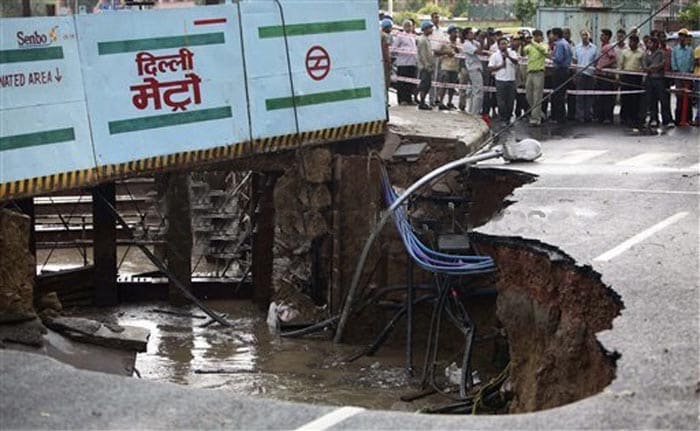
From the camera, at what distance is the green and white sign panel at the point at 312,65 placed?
634 inches

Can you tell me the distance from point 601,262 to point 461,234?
4.31 m

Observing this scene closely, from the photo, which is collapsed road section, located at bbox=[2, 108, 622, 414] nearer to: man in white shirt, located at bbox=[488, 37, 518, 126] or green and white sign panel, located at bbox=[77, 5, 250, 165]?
green and white sign panel, located at bbox=[77, 5, 250, 165]

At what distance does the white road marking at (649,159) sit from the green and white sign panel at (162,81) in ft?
18.6

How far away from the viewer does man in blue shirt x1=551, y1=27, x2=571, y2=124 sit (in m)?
23.9

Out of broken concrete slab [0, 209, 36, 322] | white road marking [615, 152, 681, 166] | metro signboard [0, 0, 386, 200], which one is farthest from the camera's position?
white road marking [615, 152, 681, 166]

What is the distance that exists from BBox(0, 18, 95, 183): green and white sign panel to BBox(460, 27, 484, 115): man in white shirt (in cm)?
1088

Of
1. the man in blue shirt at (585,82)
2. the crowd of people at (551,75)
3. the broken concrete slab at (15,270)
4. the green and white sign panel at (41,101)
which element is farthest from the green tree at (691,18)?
the broken concrete slab at (15,270)

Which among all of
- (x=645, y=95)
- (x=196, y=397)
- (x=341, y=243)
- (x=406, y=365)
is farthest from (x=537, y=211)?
(x=645, y=95)

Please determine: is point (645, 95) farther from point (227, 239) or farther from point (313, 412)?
point (313, 412)

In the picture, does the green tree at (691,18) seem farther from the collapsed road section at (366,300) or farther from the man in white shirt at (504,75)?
the collapsed road section at (366,300)

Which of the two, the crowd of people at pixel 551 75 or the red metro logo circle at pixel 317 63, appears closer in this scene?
the red metro logo circle at pixel 317 63

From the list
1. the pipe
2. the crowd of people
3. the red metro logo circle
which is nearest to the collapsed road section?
the pipe

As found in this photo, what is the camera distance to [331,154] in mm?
17484

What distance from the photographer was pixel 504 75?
2355 cm
